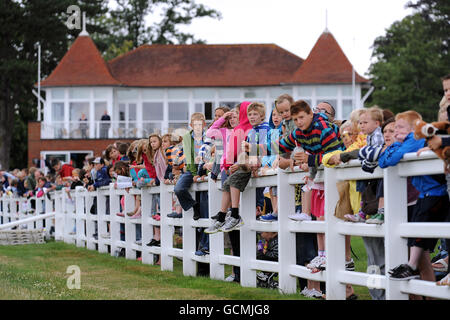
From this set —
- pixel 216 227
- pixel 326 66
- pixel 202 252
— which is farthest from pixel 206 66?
pixel 216 227

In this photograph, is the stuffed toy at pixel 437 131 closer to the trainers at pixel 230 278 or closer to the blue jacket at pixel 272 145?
the blue jacket at pixel 272 145

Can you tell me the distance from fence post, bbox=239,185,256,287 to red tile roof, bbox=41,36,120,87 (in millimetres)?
52077

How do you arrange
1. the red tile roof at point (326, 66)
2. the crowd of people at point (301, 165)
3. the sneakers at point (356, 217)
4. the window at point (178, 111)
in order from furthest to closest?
the window at point (178, 111) → the red tile roof at point (326, 66) → the sneakers at point (356, 217) → the crowd of people at point (301, 165)

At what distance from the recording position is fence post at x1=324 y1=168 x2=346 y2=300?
9188 mm

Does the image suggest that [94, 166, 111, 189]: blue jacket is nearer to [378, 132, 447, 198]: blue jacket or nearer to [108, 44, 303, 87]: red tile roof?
[378, 132, 447, 198]: blue jacket

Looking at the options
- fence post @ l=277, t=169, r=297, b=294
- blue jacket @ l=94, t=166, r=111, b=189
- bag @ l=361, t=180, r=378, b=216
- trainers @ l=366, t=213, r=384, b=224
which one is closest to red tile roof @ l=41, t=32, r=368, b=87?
blue jacket @ l=94, t=166, r=111, b=189

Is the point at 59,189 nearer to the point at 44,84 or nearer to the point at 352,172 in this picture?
the point at 352,172

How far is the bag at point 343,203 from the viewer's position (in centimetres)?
924

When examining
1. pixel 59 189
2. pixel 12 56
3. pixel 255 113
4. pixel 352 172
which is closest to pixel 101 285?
pixel 255 113

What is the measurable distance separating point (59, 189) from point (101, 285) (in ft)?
46.5

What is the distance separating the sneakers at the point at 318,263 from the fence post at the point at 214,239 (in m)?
2.93

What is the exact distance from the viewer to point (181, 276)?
13055 mm

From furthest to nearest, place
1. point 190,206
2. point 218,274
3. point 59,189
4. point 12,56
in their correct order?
1. point 12,56
2. point 59,189
3. point 190,206
4. point 218,274

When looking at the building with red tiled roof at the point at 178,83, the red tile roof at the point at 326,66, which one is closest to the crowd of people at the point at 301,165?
the building with red tiled roof at the point at 178,83
